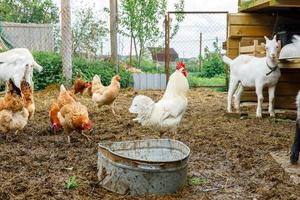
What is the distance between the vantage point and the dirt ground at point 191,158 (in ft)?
13.0

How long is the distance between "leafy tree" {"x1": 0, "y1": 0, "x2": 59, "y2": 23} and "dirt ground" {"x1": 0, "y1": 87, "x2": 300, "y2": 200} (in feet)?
36.2

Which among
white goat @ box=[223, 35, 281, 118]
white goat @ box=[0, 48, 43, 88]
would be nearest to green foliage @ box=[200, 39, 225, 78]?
white goat @ box=[223, 35, 281, 118]

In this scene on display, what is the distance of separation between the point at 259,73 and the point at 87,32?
8748mm

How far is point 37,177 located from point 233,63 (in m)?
5.19

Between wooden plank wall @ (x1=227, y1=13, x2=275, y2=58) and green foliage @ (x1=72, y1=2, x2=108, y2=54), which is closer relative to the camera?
wooden plank wall @ (x1=227, y1=13, x2=275, y2=58)

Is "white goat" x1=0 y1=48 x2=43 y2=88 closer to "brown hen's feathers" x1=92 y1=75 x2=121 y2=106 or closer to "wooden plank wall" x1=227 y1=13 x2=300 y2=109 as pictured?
"brown hen's feathers" x1=92 y1=75 x2=121 y2=106

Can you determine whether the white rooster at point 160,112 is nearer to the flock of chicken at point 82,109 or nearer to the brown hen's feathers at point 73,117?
the flock of chicken at point 82,109

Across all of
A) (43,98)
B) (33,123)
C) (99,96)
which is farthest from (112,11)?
Result: (33,123)

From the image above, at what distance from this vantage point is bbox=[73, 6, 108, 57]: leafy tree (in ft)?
49.9

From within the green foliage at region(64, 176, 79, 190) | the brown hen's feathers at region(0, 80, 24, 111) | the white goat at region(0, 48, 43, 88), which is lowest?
the green foliage at region(64, 176, 79, 190)

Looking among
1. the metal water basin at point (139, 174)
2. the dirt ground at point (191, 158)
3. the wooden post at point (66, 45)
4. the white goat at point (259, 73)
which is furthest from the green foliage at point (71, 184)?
the wooden post at point (66, 45)

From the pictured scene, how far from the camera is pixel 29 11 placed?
1977cm

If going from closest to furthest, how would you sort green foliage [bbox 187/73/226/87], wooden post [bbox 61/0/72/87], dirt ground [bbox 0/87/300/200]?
dirt ground [bbox 0/87/300/200] < wooden post [bbox 61/0/72/87] < green foliage [bbox 187/73/226/87]

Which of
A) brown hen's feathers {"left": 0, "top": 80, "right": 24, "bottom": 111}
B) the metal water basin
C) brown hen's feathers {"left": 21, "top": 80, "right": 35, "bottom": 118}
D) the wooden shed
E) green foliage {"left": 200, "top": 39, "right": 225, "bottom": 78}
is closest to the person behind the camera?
the metal water basin
